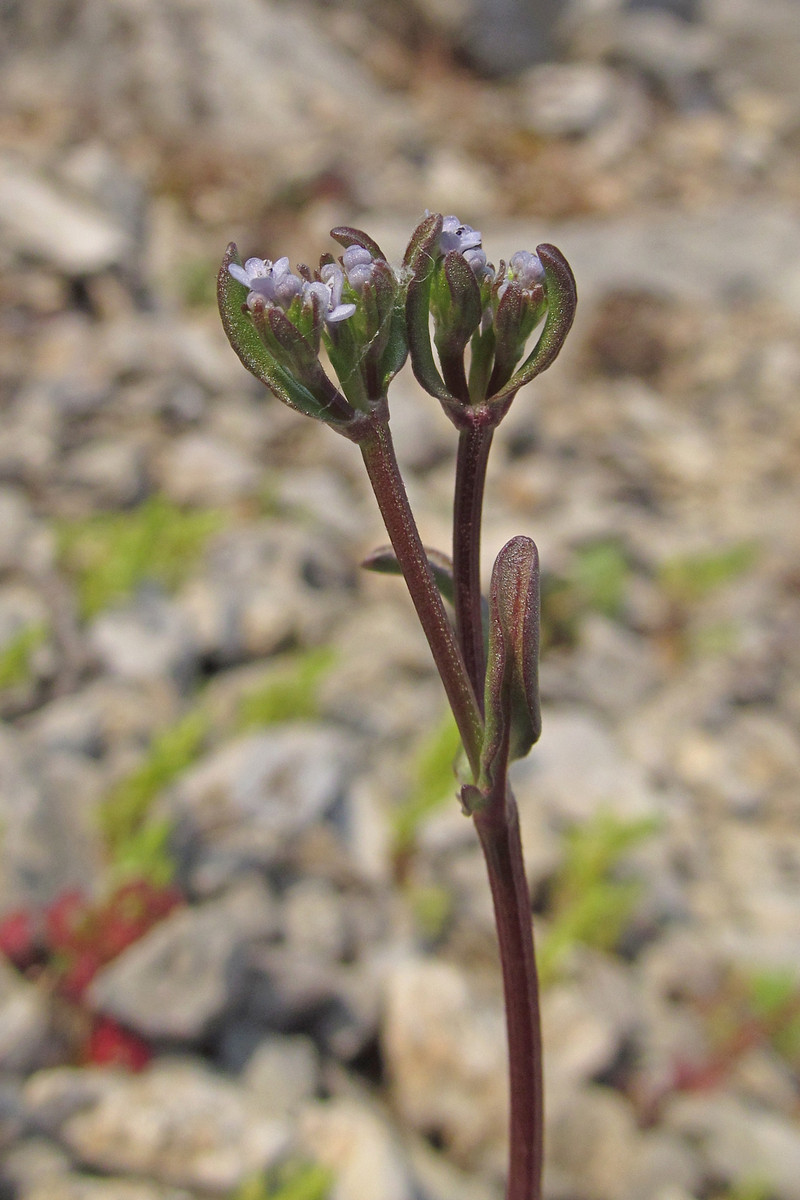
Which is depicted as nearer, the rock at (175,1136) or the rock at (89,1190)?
the rock at (89,1190)

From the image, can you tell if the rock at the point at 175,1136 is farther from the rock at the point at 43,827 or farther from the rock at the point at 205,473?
the rock at the point at 205,473

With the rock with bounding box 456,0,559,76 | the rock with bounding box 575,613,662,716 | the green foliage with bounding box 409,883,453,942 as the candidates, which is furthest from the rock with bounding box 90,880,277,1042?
the rock with bounding box 456,0,559,76

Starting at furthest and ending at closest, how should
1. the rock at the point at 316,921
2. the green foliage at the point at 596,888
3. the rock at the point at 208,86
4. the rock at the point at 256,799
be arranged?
the rock at the point at 208,86 → the green foliage at the point at 596,888 → the rock at the point at 256,799 → the rock at the point at 316,921

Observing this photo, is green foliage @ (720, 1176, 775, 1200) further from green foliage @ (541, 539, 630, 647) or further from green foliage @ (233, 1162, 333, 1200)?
green foliage @ (541, 539, 630, 647)

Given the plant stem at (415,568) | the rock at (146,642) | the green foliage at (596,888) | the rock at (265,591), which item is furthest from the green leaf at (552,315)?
the rock at (265,591)

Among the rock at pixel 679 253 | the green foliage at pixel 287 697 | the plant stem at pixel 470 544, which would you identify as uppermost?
the rock at pixel 679 253

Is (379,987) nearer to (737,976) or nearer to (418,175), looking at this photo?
(737,976)

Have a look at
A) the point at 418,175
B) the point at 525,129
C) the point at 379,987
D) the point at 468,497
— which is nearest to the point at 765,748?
the point at 379,987
